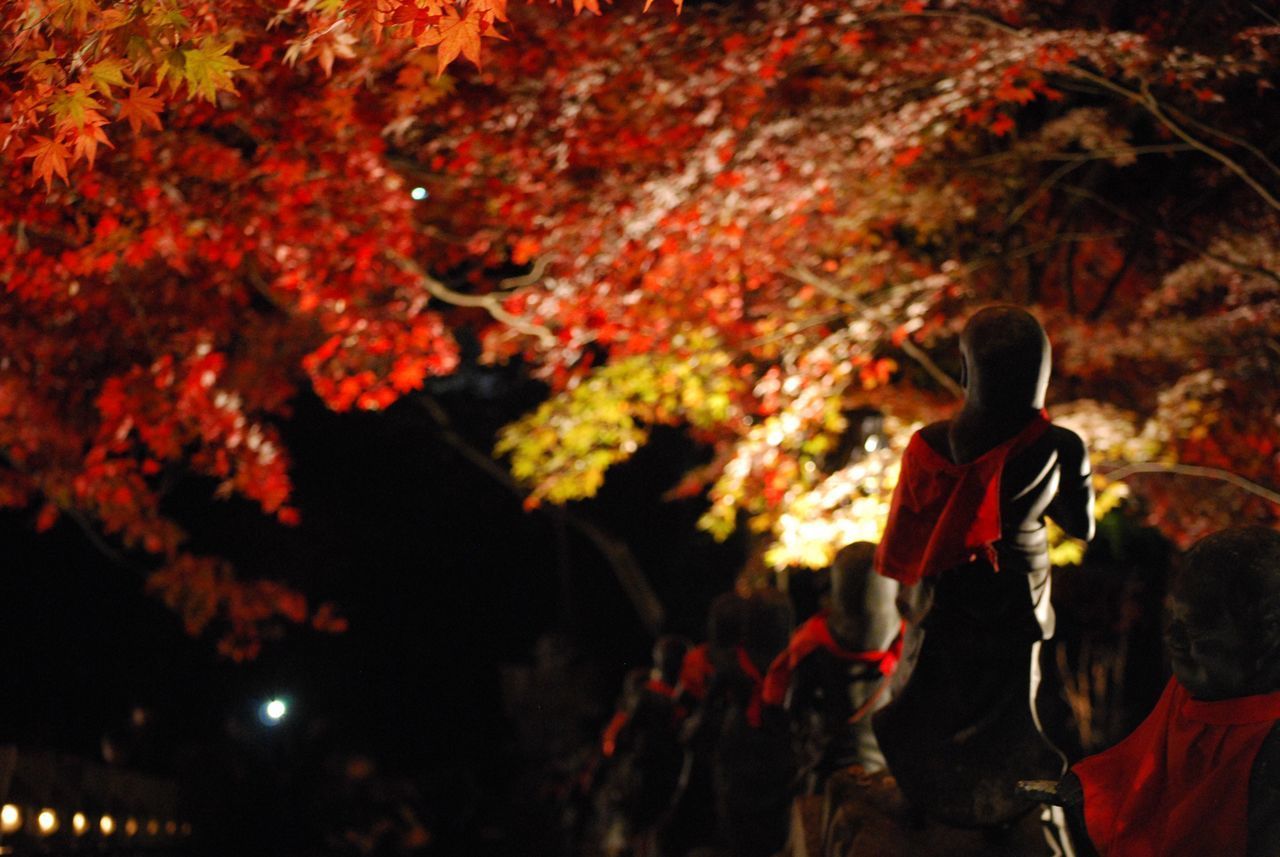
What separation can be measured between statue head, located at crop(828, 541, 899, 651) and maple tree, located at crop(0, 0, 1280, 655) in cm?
381

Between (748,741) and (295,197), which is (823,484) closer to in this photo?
(748,741)

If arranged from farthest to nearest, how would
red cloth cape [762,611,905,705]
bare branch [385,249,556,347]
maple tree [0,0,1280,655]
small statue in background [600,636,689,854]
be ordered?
bare branch [385,249,556,347] → small statue in background [600,636,689,854] → maple tree [0,0,1280,655] → red cloth cape [762,611,905,705]

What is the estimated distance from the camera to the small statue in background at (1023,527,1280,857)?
305cm

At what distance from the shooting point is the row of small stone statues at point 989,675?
3129mm

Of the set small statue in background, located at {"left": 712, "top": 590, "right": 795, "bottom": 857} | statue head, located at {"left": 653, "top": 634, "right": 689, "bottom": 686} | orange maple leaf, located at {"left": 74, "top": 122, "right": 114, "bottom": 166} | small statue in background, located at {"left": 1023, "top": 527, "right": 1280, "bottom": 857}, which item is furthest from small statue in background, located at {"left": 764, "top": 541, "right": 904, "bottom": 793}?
statue head, located at {"left": 653, "top": 634, "right": 689, "bottom": 686}

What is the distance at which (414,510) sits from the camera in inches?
826

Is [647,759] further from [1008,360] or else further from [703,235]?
[1008,360]

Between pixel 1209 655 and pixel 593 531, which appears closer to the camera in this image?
pixel 1209 655

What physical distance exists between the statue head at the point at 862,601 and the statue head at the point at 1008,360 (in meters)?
1.61

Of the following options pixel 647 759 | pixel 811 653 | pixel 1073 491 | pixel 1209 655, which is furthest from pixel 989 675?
pixel 647 759

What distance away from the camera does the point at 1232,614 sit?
10.3ft

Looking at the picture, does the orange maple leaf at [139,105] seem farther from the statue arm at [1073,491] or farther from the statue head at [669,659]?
the statue head at [669,659]

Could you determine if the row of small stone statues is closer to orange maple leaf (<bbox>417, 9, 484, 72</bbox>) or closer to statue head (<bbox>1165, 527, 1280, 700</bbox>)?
statue head (<bbox>1165, 527, 1280, 700</bbox>)

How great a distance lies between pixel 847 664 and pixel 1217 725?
3095mm
